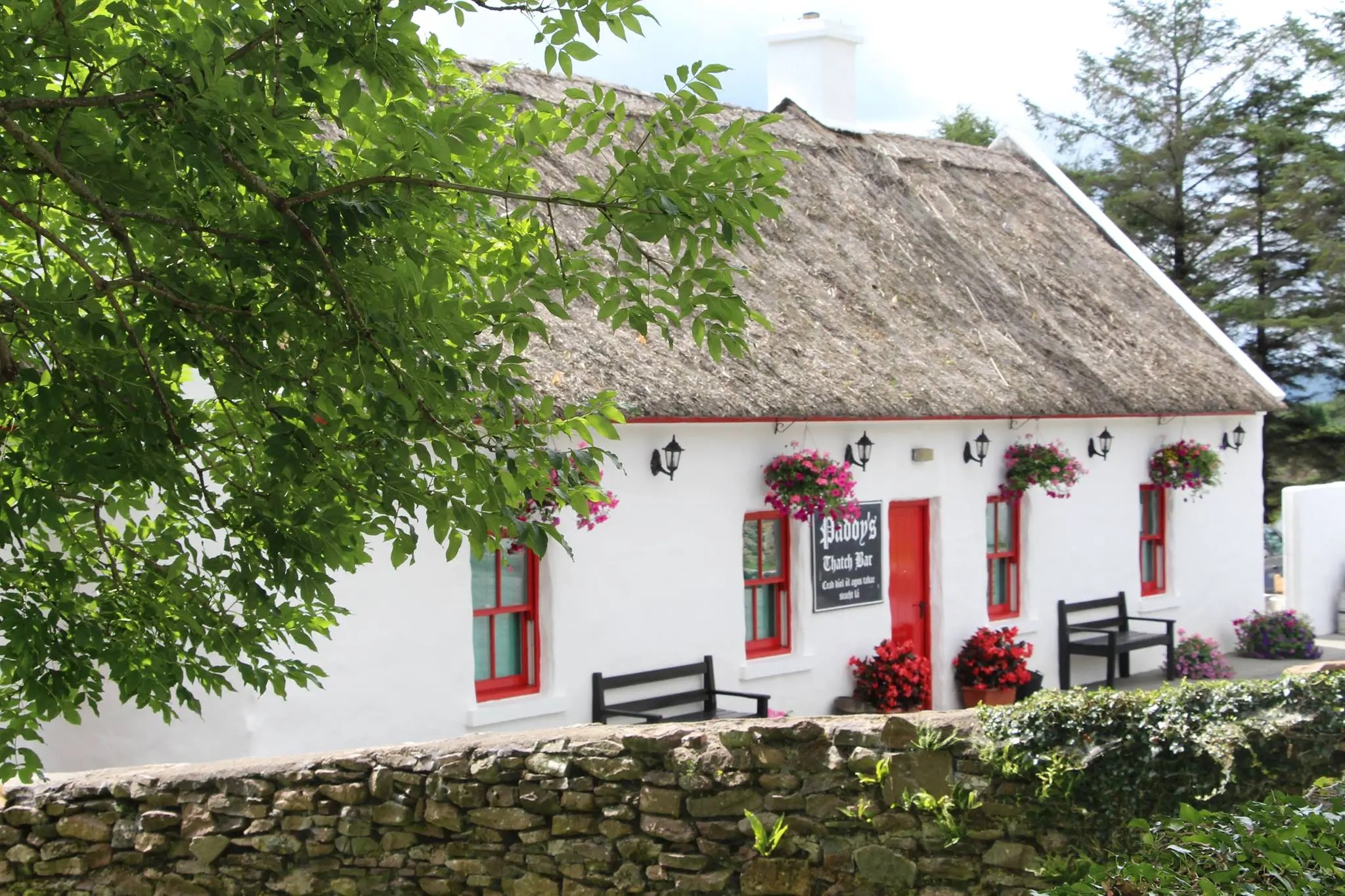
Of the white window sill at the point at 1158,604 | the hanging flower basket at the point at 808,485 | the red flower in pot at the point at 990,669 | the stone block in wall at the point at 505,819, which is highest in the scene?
the hanging flower basket at the point at 808,485

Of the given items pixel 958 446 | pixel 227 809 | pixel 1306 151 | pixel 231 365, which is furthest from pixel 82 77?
pixel 1306 151

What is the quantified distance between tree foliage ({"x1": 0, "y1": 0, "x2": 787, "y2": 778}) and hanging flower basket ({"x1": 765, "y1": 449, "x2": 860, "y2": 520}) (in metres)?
6.57

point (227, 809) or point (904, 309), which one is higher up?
point (904, 309)

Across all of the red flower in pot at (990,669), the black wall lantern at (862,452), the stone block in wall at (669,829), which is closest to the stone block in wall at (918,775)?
the stone block in wall at (669,829)

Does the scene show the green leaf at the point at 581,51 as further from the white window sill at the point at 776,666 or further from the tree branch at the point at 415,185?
the white window sill at the point at 776,666

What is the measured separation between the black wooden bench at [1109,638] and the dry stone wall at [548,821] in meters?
7.82

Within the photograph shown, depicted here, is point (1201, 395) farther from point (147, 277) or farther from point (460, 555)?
point (147, 277)

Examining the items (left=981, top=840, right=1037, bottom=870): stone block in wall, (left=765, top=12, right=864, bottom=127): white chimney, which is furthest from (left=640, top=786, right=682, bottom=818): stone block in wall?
(left=765, top=12, right=864, bottom=127): white chimney

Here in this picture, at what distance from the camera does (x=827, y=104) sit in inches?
664

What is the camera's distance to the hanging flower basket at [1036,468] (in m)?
13.3

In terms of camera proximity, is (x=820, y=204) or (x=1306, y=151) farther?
(x=1306, y=151)

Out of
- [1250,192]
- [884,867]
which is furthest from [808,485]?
[1250,192]

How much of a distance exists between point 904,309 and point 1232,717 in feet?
26.8

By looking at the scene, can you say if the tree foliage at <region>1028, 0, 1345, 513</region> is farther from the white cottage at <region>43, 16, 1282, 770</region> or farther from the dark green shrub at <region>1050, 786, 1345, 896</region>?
the dark green shrub at <region>1050, 786, 1345, 896</region>
